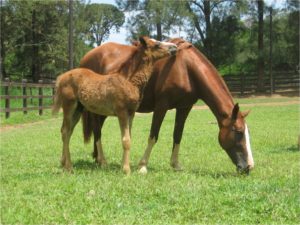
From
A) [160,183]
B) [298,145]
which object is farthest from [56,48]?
[160,183]

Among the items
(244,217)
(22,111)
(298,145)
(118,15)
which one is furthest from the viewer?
(118,15)

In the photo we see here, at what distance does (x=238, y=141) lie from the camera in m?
6.98

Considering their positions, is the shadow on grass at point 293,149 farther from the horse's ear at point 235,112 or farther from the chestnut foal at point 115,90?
the chestnut foal at point 115,90

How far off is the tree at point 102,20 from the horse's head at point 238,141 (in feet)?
162

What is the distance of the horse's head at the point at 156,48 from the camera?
705cm

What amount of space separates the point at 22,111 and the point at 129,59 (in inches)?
636

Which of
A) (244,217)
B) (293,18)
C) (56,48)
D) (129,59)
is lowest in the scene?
(244,217)

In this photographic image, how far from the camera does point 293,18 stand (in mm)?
43719

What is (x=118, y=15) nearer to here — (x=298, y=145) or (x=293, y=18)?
(x=293, y=18)

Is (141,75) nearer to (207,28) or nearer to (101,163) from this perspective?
(101,163)

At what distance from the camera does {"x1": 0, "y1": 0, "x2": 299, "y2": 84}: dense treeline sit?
42.9 metres

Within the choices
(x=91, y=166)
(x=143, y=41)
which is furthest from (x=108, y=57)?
(x=91, y=166)

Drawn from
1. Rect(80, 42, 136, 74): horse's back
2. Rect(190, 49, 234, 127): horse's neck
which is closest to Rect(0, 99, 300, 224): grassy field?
Rect(190, 49, 234, 127): horse's neck

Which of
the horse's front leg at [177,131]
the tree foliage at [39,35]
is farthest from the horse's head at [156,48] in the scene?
the tree foliage at [39,35]
